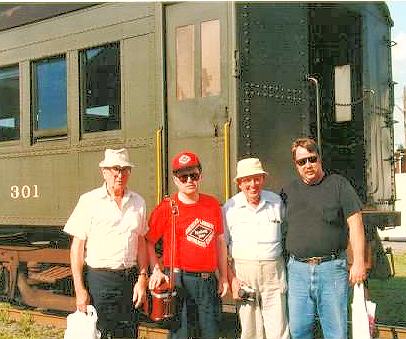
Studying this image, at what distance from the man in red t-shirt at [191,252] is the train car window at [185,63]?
191 cm

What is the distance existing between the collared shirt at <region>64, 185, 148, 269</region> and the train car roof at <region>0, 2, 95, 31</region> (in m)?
3.11

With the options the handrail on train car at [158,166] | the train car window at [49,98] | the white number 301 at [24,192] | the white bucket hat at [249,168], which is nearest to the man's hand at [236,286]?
the white bucket hat at [249,168]

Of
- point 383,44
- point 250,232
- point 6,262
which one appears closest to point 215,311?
point 250,232

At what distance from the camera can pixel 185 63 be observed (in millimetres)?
5746

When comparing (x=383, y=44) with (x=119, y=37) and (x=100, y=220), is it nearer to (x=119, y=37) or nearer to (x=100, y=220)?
(x=119, y=37)

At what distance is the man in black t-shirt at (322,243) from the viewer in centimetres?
392

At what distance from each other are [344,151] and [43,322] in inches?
165

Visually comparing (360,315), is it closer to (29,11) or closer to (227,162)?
(227,162)

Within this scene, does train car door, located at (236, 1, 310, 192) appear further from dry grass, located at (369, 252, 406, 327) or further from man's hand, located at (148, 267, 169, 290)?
dry grass, located at (369, 252, 406, 327)

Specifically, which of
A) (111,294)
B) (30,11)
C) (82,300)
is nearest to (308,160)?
(111,294)

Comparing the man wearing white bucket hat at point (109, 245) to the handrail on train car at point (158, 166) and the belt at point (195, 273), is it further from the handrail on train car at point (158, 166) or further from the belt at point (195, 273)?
the handrail on train car at point (158, 166)

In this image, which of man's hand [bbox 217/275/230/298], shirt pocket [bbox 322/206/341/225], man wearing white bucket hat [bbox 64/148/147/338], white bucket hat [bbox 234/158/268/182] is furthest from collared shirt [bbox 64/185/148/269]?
shirt pocket [bbox 322/206/341/225]

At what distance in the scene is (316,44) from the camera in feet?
24.0

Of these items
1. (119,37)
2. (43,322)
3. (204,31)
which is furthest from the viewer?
(43,322)
